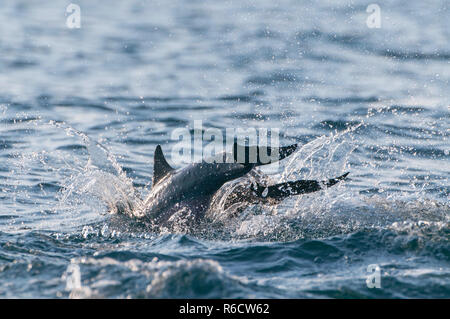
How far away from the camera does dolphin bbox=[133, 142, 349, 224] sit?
664 centimetres

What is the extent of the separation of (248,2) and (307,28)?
193 inches

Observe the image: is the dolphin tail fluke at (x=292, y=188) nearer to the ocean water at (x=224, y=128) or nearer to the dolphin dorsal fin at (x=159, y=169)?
the ocean water at (x=224, y=128)

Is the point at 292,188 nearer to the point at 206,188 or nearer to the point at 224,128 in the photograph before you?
the point at 206,188

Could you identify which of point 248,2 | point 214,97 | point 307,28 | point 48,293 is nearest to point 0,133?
point 214,97

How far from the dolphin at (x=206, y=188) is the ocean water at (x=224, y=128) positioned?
0.20 metres

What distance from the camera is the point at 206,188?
6.97 metres

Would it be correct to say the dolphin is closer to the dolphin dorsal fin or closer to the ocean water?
the dolphin dorsal fin

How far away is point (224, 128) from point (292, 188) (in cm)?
605

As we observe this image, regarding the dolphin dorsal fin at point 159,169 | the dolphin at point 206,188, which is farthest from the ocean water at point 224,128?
the dolphin dorsal fin at point 159,169

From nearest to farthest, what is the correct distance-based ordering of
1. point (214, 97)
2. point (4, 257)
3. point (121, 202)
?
1. point (4, 257)
2. point (121, 202)
3. point (214, 97)

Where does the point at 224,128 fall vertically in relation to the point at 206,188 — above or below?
above

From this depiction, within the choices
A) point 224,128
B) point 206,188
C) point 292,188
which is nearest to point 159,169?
point 206,188
